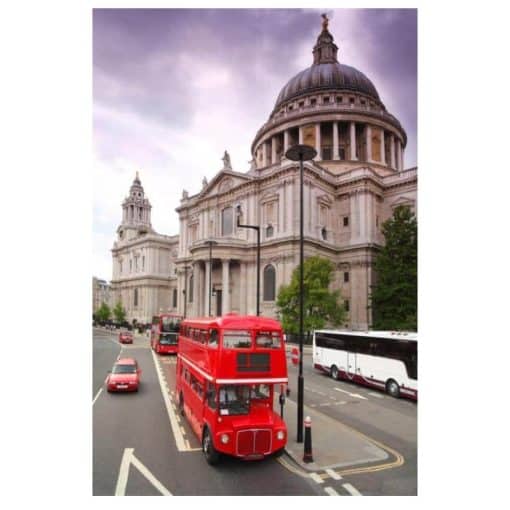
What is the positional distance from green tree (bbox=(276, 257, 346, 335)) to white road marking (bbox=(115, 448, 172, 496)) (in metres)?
24.8

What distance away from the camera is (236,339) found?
9.35m

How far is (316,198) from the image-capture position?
44156 mm

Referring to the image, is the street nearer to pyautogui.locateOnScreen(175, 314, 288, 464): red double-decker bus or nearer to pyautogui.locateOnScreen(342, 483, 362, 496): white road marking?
pyautogui.locateOnScreen(342, 483, 362, 496): white road marking

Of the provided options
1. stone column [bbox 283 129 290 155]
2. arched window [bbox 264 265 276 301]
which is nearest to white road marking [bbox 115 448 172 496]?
arched window [bbox 264 265 276 301]

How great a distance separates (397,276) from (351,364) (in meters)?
15.9

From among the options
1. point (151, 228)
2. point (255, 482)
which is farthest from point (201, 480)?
point (151, 228)

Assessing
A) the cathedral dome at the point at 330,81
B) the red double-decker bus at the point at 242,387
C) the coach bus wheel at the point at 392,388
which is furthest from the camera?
the cathedral dome at the point at 330,81

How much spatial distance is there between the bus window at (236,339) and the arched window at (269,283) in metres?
34.8

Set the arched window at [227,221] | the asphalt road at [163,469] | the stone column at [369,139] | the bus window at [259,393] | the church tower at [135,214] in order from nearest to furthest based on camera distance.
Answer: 1. the asphalt road at [163,469]
2. the bus window at [259,393]
3. the arched window at [227,221]
4. the stone column at [369,139]
5. the church tower at [135,214]

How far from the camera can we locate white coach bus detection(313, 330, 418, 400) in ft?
55.7

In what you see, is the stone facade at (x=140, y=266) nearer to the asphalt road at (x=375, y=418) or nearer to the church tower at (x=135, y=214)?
the church tower at (x=135, y=214)

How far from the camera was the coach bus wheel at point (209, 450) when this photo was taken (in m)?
9.07

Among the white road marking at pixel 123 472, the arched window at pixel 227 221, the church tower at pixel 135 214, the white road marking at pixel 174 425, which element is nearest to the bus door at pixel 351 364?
the white road marking at pixel 174 425

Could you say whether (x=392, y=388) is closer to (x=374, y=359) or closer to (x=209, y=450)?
(x=374, y=359)
